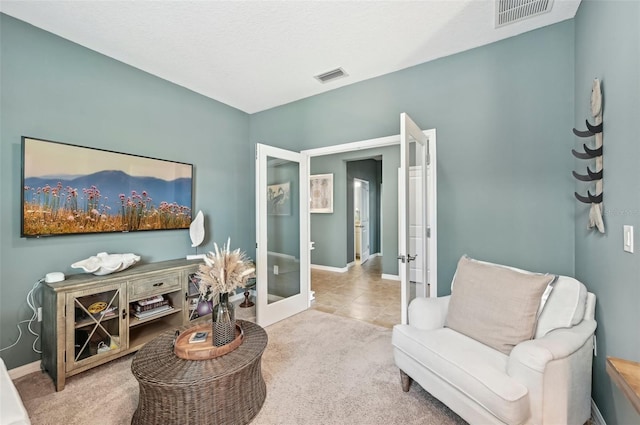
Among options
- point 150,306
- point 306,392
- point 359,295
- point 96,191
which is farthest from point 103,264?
point 359,295

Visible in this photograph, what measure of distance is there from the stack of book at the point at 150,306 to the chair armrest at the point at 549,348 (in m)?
2.80

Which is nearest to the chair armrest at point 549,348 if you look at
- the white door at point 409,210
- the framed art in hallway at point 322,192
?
the white door at point 409,210

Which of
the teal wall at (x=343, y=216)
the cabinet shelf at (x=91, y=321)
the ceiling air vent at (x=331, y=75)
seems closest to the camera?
the cabinet shelf at (x=91, y=321)

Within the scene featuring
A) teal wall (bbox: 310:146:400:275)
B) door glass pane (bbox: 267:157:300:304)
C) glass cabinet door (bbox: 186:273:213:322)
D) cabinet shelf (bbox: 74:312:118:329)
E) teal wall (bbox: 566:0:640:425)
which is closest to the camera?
teal wall (bbox: 566:0:640:425)

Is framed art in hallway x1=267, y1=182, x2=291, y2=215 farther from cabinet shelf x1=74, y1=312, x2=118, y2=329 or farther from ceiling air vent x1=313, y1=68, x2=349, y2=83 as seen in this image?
cabinet shelf x1=74, y1=312, x2=118, y2=329

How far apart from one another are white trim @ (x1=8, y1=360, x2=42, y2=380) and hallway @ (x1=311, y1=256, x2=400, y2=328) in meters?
2.65

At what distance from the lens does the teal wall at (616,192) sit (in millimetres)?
1224

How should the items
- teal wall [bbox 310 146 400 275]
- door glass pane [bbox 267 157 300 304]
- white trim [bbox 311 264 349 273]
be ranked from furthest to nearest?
1. white trim [bbox 311 264 349 273]
2. teal wall [bbox 310 146 400 275]
3. door glass pane [bbox 267 157 300 304]

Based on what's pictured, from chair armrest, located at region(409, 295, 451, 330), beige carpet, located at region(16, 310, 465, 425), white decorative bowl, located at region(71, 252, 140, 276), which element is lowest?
beige carpet, located at region(16, 310, 465, 425)

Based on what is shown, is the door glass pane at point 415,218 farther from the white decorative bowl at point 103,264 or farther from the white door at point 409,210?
the white decorative bowl at point 103,264

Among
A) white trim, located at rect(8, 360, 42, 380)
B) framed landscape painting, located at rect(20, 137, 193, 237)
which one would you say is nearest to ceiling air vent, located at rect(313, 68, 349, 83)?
framed landscape painting, located at rect(20, 137, 193, 237)

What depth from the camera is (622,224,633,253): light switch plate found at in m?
1.25

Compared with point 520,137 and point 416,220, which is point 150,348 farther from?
point 520,137

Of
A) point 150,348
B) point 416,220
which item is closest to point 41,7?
point 150,348
